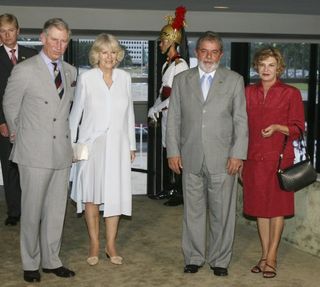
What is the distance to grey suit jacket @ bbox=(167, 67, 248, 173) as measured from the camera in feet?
13.4

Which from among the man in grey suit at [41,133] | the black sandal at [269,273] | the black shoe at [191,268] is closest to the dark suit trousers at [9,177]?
the man in grey suit at [41,133]

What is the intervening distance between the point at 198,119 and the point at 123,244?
1357mm

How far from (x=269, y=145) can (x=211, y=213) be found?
54 centimetres

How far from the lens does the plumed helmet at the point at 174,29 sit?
223 inches

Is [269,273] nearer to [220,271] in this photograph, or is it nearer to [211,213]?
[220,271]

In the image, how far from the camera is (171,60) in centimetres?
577

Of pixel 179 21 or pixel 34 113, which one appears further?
pixel 179 21

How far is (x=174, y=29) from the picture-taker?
5.69 meters

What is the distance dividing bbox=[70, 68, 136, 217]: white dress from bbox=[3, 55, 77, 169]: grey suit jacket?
0.29m

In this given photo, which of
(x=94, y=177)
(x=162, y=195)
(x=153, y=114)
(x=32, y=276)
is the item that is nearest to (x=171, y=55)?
(x=153, y=114)

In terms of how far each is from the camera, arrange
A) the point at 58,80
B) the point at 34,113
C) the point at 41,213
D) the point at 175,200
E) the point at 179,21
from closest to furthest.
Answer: the point at 34,113 < the point at 58,80 < the point at 41,213 < the point at 179,21 < the point at 175,200

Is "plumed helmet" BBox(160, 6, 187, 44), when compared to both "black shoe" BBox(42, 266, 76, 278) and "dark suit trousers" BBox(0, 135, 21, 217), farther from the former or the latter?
"black shoe" BBox(42, 266, 76, 278)

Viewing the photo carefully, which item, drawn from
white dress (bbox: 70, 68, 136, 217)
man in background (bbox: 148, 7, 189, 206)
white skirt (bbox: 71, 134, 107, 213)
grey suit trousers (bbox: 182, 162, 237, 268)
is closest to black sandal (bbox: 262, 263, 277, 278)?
grey suit trousers (bbox: 182, 162, 237, 268)

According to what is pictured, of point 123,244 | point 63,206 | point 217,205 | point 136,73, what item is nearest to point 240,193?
point 123,244
